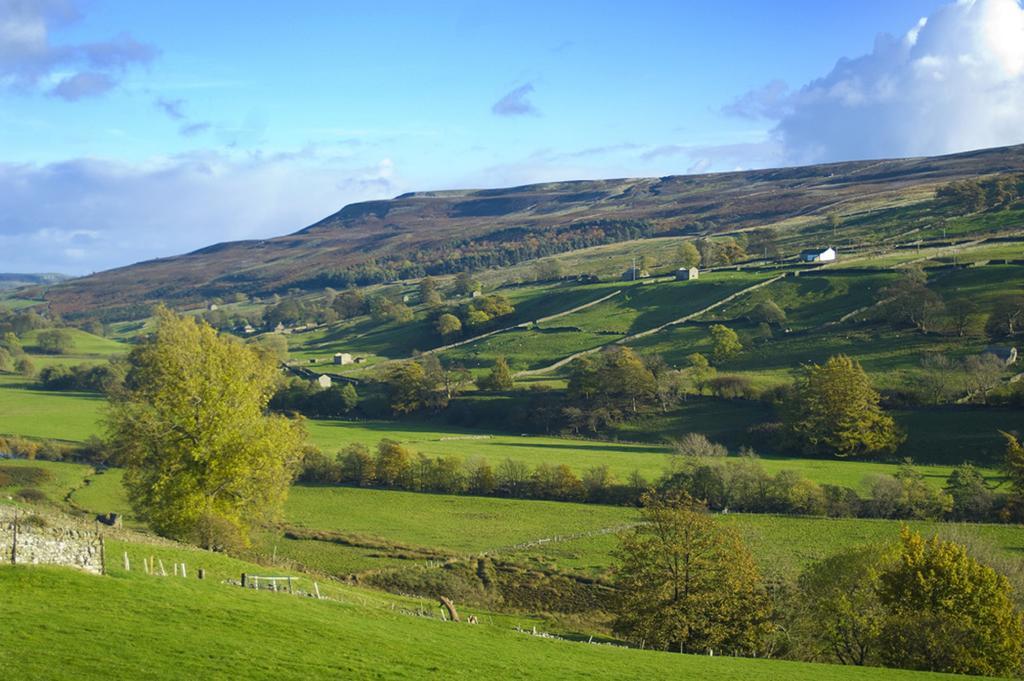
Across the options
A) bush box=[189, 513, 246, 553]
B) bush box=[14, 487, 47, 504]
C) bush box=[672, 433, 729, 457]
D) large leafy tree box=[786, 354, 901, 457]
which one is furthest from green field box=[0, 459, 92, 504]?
large leafy tree box=[786, 354, 901, 457]

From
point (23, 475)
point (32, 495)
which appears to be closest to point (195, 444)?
point (32, 495)

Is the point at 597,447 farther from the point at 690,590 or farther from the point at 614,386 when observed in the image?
the point at 690,590

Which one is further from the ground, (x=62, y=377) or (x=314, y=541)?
(x=62, y=377)

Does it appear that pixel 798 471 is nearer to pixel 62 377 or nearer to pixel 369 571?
pixel 369 571

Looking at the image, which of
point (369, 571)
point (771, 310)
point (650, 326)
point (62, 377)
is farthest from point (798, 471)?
point (62, 377)

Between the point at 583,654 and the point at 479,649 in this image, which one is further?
the point at 583,654

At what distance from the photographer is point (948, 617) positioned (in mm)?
29031

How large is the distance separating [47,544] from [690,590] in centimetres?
2178

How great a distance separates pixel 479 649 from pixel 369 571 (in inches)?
974

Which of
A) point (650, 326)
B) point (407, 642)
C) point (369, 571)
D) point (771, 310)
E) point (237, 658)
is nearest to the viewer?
point (237, 658)

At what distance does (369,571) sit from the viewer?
45.5 meters

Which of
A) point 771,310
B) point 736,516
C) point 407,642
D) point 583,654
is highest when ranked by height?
point 771,310

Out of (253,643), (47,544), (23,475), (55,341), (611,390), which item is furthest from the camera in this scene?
(55,341)

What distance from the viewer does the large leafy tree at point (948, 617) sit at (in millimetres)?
28172
